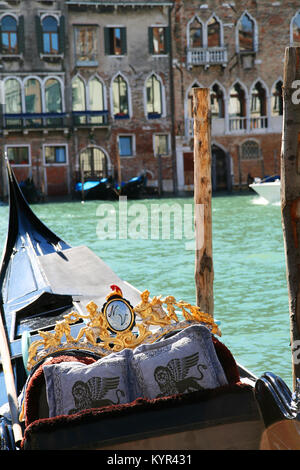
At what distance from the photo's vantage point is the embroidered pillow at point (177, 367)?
4.63 feet

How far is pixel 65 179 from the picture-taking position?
1189 centimetres

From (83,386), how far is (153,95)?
1121cm

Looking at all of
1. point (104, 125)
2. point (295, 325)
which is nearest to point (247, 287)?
point (295, 325)

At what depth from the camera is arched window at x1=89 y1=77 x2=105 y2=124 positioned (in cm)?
1187

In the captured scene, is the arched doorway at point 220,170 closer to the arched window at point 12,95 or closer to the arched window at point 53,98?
the arched window at point 53,98

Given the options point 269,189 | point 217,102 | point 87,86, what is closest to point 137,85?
point 87,86

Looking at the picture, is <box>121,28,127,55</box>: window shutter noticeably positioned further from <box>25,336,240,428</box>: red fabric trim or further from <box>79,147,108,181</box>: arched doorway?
<box>25,336,240,428</box>: red fabric trim

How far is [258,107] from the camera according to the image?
12688mm

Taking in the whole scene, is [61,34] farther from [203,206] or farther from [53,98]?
[203,206]

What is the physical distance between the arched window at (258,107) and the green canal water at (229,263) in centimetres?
248

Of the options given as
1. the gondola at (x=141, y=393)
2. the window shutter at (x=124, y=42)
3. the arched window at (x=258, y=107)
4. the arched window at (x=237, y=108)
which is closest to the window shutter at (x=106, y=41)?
the window shutter at (x=124, y=42)

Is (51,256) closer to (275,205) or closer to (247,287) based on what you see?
(247,287)
